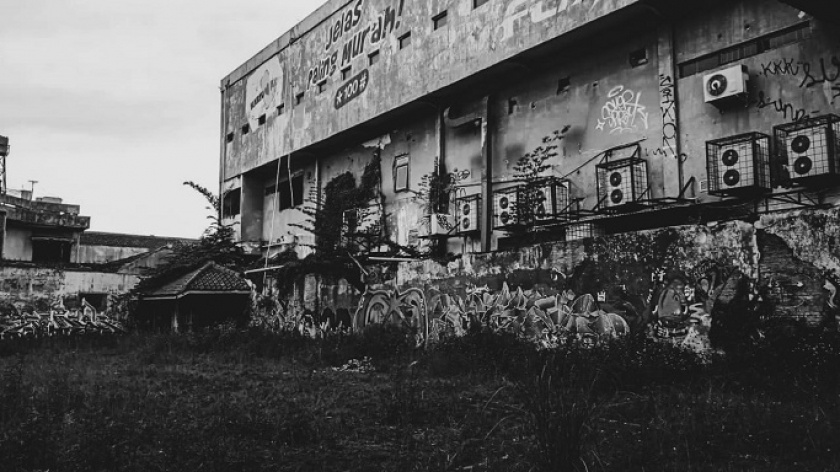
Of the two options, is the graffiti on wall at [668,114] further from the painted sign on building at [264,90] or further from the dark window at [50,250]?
the dark window at [50,250]

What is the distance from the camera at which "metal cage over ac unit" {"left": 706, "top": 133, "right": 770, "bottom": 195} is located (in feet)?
36.8

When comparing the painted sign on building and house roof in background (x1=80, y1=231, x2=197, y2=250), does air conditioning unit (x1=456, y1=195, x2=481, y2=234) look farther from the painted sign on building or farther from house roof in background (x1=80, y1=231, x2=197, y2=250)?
house roof in background (x1=80, y1=231, x2=197, y2=250)

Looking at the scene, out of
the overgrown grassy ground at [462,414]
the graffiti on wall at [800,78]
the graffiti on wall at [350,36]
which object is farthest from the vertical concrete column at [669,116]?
the graffiti on wall at [350,36]

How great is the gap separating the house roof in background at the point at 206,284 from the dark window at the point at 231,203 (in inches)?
284

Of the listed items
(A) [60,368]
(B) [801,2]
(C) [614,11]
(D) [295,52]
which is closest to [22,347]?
(A) [60,368]

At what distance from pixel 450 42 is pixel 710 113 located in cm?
683

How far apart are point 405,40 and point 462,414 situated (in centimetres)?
1342

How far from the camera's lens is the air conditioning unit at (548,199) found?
48.2ft

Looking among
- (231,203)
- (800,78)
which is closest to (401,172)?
(231,203)

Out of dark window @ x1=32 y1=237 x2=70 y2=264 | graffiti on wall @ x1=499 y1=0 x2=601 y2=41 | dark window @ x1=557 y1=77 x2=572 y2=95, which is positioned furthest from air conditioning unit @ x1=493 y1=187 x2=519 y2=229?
dark window @ x1=32 y1=237 x2=70 y2=264

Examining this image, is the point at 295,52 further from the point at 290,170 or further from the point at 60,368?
the point at 60,368

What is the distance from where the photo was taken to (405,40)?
18672 mm

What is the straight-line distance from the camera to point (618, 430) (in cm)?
625

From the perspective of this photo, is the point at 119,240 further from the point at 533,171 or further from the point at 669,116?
the point at 669,116
